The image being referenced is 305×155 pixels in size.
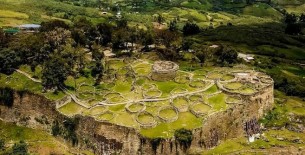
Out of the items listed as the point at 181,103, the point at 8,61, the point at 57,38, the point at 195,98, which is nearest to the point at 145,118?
the point at 181,103

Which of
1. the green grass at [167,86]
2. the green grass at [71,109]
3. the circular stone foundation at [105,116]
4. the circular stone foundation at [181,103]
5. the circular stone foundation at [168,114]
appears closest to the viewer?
the circular stone foundation at [168,114]

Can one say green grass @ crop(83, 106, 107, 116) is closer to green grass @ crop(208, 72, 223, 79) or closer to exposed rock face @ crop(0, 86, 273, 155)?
exposed rock face @ crop(0, 86, 273, 155)

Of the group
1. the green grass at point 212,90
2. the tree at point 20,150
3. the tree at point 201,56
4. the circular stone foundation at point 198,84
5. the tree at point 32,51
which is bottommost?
the tree at point 20,150

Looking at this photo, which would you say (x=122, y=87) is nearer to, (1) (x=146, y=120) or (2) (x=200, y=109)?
(1) (x=146, y=120)

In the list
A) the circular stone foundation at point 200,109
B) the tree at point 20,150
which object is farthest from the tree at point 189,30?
the tree at point 20,150

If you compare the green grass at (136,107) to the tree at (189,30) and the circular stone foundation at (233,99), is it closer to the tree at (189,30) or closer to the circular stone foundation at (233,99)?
the circular stone foundation at (233,99)

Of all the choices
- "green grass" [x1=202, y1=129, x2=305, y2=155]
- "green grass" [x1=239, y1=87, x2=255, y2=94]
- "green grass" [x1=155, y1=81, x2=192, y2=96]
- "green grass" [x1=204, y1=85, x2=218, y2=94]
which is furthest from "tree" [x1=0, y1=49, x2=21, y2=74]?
"green grass" [x1=239, y1=87, x2=255, y2=94]
